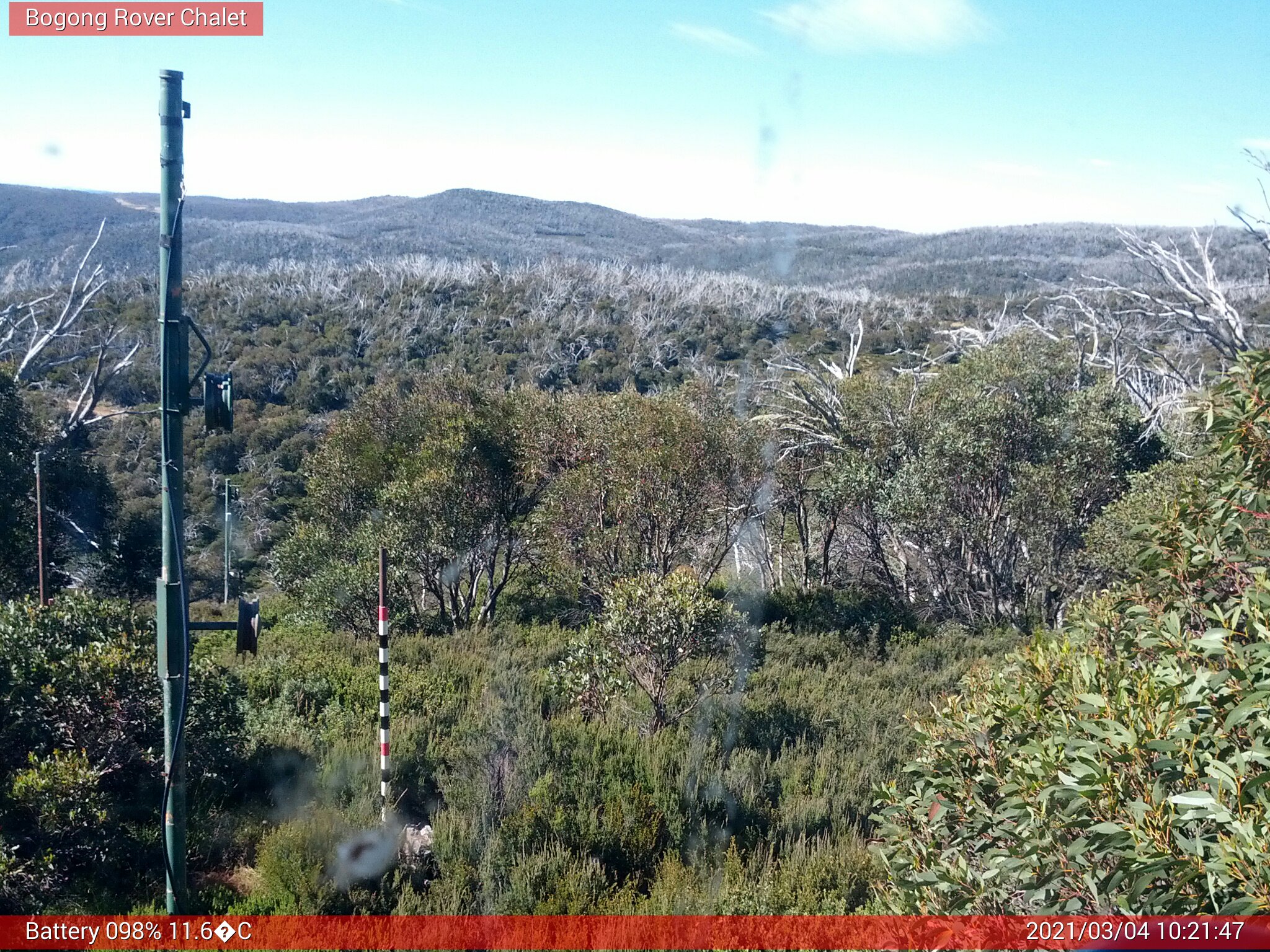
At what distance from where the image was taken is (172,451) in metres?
3.71

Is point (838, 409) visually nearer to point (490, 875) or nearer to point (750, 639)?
point (750, 639)

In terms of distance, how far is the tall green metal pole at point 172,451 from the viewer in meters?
3.65

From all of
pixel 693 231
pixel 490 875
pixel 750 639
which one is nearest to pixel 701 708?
pixel 750 639

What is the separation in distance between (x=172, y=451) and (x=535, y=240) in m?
66.4

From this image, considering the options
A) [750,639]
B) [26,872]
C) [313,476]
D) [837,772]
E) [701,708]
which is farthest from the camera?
[313,476]

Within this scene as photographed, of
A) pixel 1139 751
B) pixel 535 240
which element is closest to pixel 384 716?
pixel 1139 751

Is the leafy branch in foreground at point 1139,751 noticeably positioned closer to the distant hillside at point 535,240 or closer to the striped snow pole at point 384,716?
the striped snow pole at point 384,716

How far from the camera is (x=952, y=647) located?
417 inches

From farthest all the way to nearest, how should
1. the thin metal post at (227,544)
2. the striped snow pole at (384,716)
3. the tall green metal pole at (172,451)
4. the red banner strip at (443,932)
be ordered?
the thin metal post at (227,544) < the striped snow pole at (384,716) < the red banner strip at (443,932) < the tall green metal pole at (172,451)

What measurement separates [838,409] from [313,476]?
719 centimetres

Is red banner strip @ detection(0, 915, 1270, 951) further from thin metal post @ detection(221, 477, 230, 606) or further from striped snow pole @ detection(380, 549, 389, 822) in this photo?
thin metal post @ detection(221, 477, 230, 606)

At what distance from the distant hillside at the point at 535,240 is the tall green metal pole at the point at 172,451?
3247 cm

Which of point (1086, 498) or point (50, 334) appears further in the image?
point (50, 334)

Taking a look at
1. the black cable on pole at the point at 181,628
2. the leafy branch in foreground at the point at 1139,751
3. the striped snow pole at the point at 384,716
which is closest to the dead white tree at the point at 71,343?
the striped snow pole at the point at 384,716
